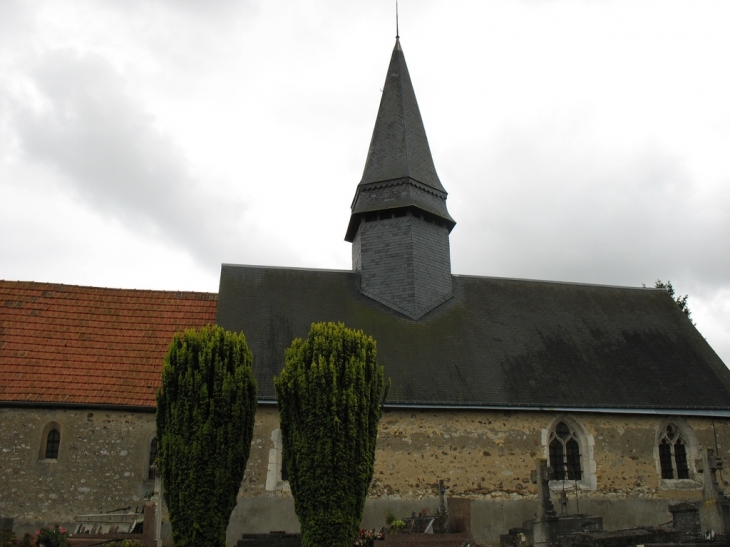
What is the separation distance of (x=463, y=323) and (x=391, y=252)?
2776mm

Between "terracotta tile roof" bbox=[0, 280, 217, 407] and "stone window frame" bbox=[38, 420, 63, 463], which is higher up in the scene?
"terracotta tile roof" bbox=[0, 280, 217, 407]

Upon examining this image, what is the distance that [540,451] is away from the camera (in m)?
15.7

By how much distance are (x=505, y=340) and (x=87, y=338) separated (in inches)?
419

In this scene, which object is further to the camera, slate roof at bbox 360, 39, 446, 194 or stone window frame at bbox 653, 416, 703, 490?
slate roof at bbox 360, 39, 446, 194

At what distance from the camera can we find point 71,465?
47.3 ft

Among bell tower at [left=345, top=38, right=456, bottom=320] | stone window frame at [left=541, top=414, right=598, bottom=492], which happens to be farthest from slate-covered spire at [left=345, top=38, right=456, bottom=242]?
stone window frame at [left=541, top=414, right=598, bottom=492]

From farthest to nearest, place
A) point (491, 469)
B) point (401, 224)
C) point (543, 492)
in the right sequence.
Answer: point (401, 224), point (491, 469), point (543, 492)

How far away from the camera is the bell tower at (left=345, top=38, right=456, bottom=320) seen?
725 inches

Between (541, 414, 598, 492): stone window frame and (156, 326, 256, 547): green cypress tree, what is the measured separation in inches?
317

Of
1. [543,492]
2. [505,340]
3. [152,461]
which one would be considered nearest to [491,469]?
[543,492]

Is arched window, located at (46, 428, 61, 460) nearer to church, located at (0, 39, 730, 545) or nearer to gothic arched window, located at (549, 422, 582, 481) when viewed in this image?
church, located at (0, 39, 730, 545)

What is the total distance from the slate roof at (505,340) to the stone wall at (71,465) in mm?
3141

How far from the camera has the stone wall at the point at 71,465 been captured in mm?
14047

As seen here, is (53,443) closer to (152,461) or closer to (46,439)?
(46,439)
